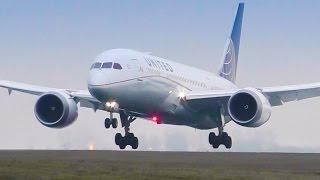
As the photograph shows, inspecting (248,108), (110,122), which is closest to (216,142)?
(248,108)

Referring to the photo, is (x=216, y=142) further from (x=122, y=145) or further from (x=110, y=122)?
(x=110, y=122)

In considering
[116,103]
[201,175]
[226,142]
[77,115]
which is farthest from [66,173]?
[226,142]

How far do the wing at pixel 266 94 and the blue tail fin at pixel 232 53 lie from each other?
1476 cm

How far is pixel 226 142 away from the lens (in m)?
48.3

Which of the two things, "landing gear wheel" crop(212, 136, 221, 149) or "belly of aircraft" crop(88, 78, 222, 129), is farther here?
"landing gear wheel" crop(212, 136, 221, 149)

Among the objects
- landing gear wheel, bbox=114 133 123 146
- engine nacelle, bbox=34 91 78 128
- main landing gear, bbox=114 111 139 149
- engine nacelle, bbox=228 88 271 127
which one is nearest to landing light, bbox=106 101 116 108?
engine nacelle, bbox=34 91 78 128

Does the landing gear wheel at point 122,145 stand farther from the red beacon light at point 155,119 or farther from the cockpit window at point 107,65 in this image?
the cockpit window at point 107,65

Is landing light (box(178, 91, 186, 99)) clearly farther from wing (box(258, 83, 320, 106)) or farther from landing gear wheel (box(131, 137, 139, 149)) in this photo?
wing (box(258, 83, 320, 106))

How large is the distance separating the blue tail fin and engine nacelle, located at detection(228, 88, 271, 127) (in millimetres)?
17991

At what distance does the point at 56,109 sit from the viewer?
4472cm

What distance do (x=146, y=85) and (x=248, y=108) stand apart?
6.59 meters

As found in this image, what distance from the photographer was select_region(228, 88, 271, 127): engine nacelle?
41031mm

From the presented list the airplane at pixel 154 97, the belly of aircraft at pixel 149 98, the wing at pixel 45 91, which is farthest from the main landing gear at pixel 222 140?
the wing at pixel 45 91

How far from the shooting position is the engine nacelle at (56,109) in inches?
1732
